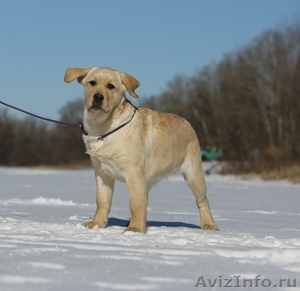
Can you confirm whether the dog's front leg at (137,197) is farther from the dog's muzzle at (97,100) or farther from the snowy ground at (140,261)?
the dog's muzzle at (97,100)

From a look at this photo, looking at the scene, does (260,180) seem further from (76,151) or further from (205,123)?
(76,151)

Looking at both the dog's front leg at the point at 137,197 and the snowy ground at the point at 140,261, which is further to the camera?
the dog's front leg at the point at 137,197

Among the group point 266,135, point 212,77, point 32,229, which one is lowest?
point 32,229

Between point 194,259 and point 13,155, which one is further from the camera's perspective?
point 13,155

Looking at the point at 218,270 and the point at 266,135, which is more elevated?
the point at 266,135

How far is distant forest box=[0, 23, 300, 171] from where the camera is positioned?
108ft

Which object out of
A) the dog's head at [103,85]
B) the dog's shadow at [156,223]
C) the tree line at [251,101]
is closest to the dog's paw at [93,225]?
the dog's shadow at [156,223]

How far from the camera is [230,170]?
29.3 metres

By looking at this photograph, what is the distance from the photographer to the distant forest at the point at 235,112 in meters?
33.0

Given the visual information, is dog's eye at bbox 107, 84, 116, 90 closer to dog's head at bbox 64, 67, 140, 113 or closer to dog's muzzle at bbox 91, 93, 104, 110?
dog's head at bbox 64, 67, 140, 113

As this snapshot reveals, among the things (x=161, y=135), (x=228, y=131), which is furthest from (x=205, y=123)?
(x=161, y=135)

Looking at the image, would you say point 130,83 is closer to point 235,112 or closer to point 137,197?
point 137,197

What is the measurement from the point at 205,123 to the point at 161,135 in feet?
190

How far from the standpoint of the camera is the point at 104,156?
6008mm
